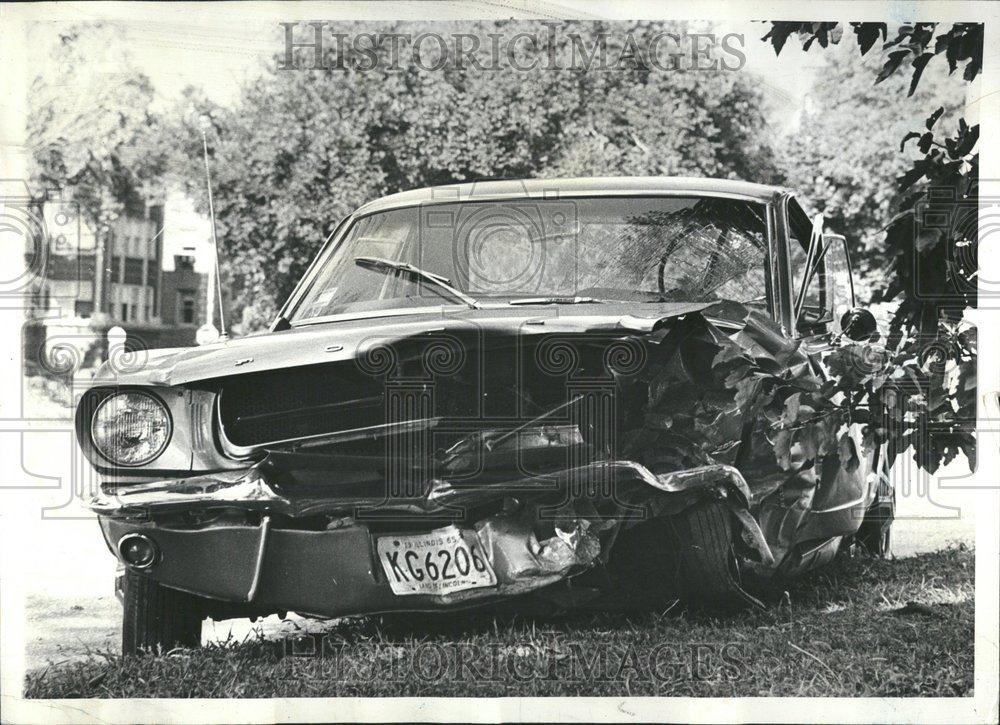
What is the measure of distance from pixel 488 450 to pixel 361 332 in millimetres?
553

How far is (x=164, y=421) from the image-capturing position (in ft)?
8.98

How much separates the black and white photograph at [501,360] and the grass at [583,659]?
0.04ft

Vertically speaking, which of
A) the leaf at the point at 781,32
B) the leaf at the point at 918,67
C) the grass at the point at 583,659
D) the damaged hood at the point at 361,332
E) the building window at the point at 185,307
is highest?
the leaf at the point at 781,32

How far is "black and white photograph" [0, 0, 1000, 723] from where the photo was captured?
275 centimetres

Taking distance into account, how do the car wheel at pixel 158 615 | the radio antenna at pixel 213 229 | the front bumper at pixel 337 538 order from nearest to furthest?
the front bumper at pixel 337 538 → the car wheel at pixel 158 615 → the radio antenna at pixel 213 229

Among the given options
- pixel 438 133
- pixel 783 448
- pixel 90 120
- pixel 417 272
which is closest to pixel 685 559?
pixel 783 448

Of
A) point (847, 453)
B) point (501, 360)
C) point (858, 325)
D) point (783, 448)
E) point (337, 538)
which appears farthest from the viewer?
point (858, 325)

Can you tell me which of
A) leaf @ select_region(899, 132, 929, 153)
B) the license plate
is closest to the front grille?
the license plate

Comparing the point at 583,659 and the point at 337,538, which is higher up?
the point at 337,538

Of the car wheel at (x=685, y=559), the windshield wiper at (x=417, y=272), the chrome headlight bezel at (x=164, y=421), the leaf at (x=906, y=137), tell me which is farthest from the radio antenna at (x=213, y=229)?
the leaf at (x=906, y=137)

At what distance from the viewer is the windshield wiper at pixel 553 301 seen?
10.00ft

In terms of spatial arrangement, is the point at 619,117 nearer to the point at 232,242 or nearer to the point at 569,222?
the point at 569,222

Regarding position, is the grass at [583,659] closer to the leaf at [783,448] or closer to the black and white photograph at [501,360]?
the black and white photograph at [501,360]

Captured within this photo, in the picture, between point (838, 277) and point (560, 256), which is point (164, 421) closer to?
point (560, 256)
